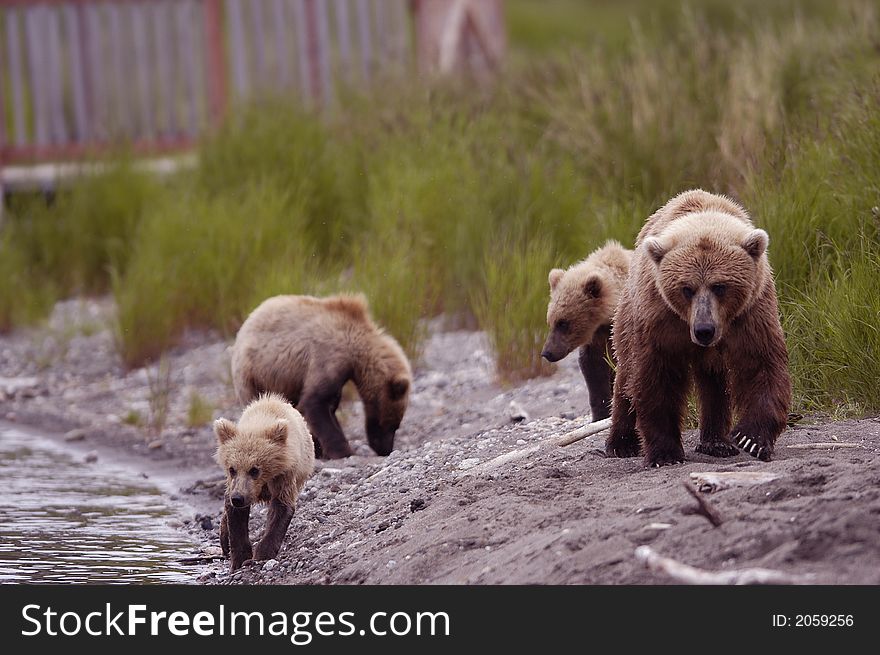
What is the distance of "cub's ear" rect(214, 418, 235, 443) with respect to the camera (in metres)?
6.57

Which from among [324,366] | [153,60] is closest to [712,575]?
[324,366]

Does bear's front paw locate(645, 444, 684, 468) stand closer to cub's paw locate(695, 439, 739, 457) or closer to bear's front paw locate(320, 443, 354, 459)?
cub's paw locate(695, 439, 739, 457)

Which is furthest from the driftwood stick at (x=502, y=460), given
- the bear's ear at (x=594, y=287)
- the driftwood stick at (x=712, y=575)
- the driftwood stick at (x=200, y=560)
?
the driftwood stick at (x=712, y=575)

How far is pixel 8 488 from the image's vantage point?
832 cm

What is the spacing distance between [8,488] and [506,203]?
13.2 ft

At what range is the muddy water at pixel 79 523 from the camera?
21.3 feet

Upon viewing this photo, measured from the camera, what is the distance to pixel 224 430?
260 inches

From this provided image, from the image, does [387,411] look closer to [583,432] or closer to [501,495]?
[583,432]

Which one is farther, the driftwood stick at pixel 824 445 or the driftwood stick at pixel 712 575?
the driftwood stick at pixel 824 445

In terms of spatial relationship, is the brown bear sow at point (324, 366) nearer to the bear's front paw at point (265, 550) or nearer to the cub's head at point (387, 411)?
the cub's head at point (387, 411)

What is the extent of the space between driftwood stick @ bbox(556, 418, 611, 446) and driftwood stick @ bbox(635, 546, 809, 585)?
2160 mm

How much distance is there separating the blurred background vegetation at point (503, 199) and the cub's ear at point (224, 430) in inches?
108

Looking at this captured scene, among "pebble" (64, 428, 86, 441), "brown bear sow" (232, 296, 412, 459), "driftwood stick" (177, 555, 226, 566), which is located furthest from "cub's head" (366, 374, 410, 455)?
"pebble" (64, 428, 86, 441)

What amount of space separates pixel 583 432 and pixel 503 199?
3.90 meters
